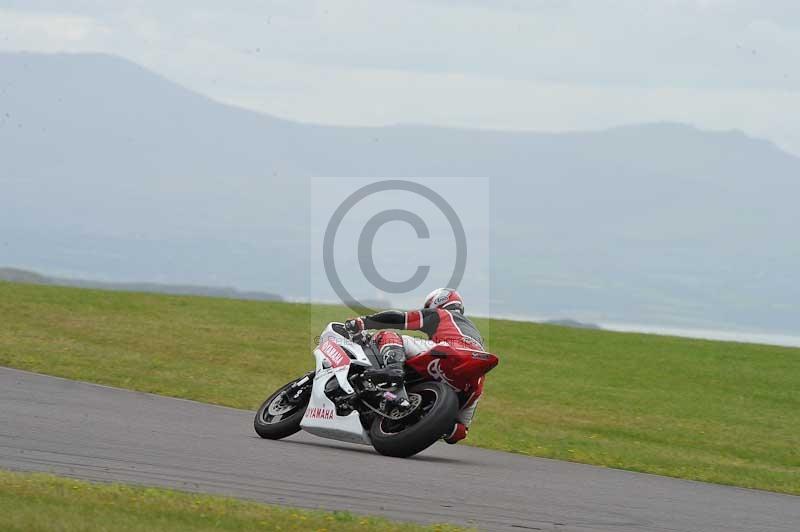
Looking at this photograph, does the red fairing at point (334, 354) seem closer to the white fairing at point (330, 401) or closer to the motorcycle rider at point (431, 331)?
the white fairing at point (330, 401)

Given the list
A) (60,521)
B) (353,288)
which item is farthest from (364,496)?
(353,288)

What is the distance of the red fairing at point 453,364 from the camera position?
1191cm

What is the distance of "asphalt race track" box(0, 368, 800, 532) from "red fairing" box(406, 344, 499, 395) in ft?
2.74

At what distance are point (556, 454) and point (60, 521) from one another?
9196mm

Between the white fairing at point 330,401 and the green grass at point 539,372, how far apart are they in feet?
11.2

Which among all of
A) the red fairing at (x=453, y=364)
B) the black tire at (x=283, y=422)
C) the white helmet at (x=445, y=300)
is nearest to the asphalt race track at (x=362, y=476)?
the black tire at (x=283, y=422)

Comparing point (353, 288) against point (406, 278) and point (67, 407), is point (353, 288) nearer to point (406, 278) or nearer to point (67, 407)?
point (406, 278)

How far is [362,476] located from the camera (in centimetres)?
1023

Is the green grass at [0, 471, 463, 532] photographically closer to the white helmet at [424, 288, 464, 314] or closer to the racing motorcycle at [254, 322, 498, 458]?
the racing motorcycle at [254, 322, 498, 458]

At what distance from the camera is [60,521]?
22.9ft

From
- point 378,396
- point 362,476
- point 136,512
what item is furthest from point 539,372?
point 136,512

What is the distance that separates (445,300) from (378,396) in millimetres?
1354

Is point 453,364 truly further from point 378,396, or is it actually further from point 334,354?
point 334,354

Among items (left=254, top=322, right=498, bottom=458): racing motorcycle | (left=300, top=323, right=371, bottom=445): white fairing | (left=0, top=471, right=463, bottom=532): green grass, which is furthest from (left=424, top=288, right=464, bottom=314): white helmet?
(left=0, top=471, right=463, bottom=532): green grass
